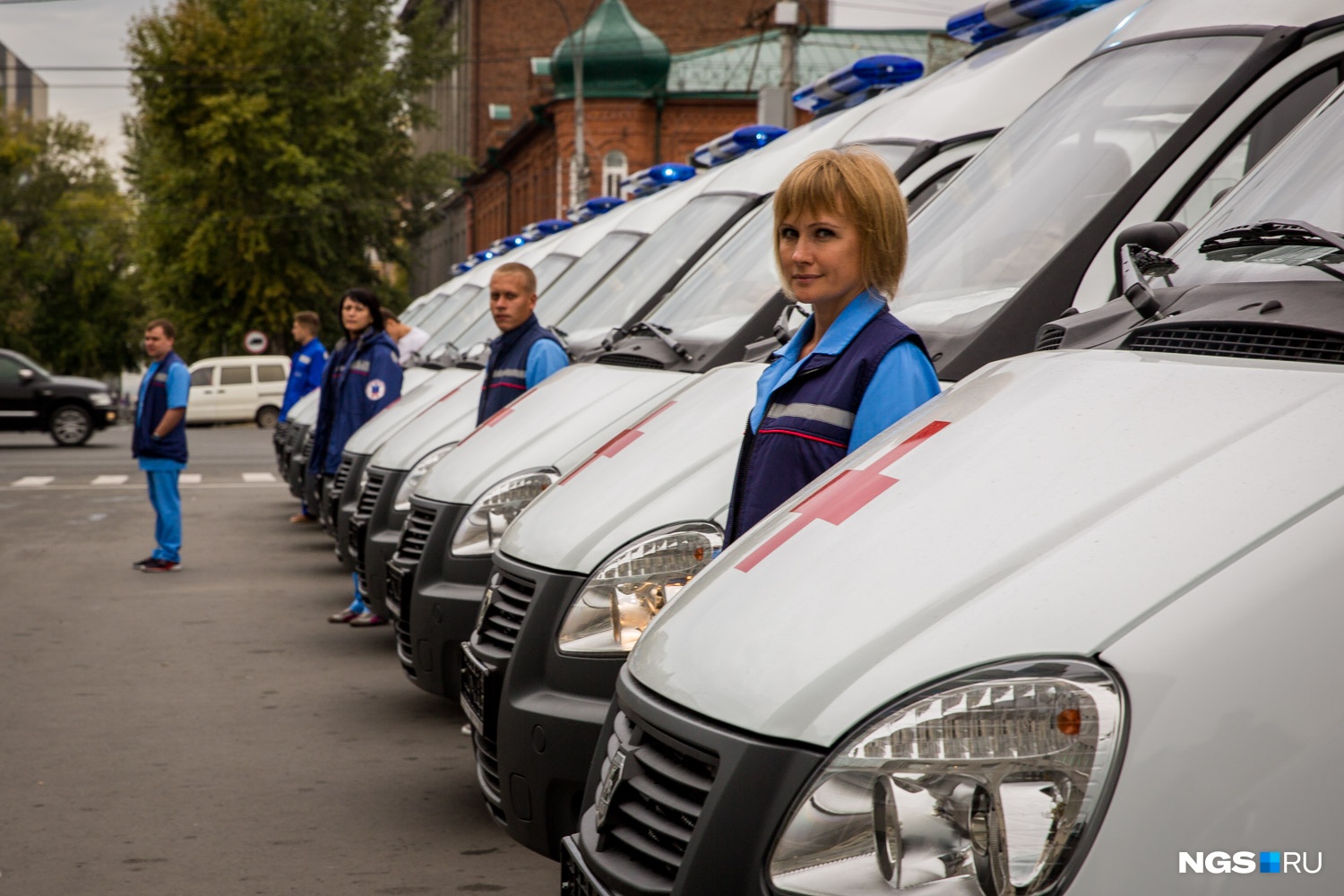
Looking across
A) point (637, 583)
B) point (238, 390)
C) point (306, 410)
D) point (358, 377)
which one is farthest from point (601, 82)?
point (637, 583)

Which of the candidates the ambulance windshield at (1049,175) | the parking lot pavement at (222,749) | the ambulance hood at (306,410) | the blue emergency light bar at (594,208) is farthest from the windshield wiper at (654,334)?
the ambulance hood at (306,410)

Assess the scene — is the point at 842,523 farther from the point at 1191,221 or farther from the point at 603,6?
the point at 603,6

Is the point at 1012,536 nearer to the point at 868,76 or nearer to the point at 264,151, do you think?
the point at 868,76

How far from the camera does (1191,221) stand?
4.18 meters

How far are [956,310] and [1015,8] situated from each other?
2555 mm

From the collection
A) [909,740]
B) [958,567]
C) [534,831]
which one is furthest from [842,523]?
[534,831]

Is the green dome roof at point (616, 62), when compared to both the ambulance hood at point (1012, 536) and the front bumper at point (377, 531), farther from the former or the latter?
the ambulance hood at point (1012, 536)

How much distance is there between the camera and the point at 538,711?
391cm

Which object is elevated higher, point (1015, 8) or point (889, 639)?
point (1015, 8)

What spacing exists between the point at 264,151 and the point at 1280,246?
42.9 m

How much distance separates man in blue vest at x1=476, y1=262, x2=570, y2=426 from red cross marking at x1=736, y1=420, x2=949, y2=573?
4.83 metres

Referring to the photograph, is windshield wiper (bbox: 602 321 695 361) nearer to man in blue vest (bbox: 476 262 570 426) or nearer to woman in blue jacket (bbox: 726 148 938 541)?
man in blue vest (bbox: 476 262 570 426)

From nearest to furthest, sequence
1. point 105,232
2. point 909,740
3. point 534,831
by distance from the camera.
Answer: point 909,740 < point 534,831 < point 105,232

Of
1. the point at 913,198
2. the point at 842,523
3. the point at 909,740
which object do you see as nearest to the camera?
the point at 909,740
